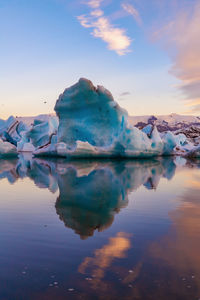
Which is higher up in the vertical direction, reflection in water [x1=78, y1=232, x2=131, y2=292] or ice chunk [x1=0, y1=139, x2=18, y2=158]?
ice chunk [x1=0, y1=139, x2=18, y2=158]

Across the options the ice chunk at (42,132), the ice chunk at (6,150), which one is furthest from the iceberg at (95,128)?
the ice chunk at (42,132)

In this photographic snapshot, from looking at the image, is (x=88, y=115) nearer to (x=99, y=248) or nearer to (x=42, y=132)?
(x=42, y=132)

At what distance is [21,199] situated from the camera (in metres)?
4.84

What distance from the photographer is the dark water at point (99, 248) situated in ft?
5.89

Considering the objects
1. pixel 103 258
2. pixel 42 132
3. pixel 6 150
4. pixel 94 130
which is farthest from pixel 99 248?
pixel 42 132

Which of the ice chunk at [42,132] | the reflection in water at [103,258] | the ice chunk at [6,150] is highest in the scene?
the ice chunk at [42,132]

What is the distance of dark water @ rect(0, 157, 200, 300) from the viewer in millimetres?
1794

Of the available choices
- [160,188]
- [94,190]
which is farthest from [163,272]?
[160,188]

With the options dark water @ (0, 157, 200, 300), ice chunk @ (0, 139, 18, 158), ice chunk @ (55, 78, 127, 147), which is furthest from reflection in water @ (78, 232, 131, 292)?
ice chunk @ (0, 139, 18, 158)

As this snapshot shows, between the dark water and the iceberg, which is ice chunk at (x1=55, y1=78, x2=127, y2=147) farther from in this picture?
the dark water

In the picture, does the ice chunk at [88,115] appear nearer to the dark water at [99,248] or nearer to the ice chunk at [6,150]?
the ice chunk at [6,150]

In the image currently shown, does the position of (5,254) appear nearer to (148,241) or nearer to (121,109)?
(148,241)

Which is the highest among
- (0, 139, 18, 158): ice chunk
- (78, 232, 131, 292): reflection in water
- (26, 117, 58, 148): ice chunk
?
(26, 117, 58, 148): ice chunk

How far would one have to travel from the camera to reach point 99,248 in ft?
8.11
